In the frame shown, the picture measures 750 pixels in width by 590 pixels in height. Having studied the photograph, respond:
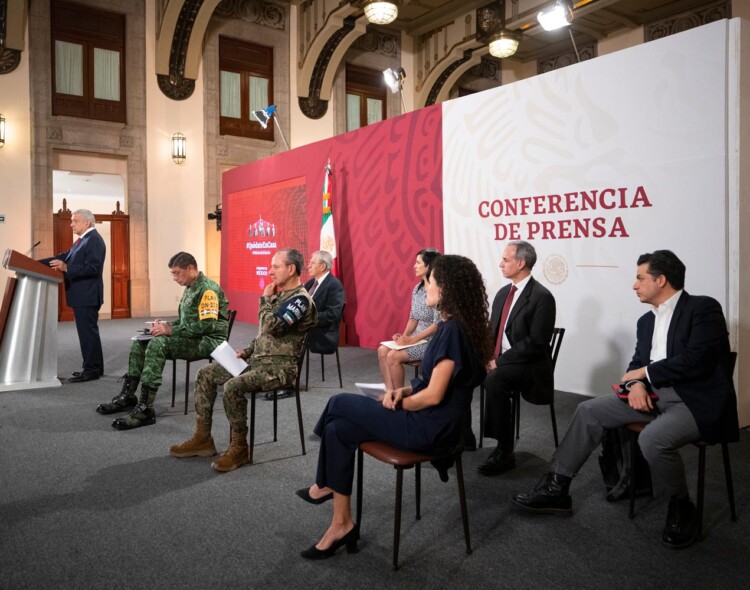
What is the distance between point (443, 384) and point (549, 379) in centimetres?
146

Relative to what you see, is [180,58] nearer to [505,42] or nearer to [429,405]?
[505,42]

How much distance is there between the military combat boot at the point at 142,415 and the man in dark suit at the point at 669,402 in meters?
2.52

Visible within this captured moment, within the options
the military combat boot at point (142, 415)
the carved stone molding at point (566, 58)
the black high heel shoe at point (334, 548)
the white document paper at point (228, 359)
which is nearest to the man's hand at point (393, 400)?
the black high heel shoe at point (334, 548)

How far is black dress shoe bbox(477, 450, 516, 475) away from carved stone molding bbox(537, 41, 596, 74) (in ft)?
37.5

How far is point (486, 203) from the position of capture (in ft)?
18.2

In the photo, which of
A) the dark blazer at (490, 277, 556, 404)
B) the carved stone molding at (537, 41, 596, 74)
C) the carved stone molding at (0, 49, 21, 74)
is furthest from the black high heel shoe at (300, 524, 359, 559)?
the carved stone molding at (537, 41, 596, 74)

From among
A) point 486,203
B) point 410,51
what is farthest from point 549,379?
point 410,51

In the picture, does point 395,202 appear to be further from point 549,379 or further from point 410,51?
point 410,51

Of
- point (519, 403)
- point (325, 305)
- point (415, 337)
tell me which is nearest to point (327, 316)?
point (325, 305)

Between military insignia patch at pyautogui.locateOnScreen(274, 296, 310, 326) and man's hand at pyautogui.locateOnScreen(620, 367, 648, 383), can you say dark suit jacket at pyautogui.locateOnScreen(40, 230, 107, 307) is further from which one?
man's hand at pyautogui.locateOnScreen(620, 367, 648, 383)

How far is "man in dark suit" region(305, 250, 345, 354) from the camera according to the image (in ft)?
17.0

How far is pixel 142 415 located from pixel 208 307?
816 mm

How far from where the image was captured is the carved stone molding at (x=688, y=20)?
35.6 feet

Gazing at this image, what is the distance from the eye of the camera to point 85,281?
5.49 meters
